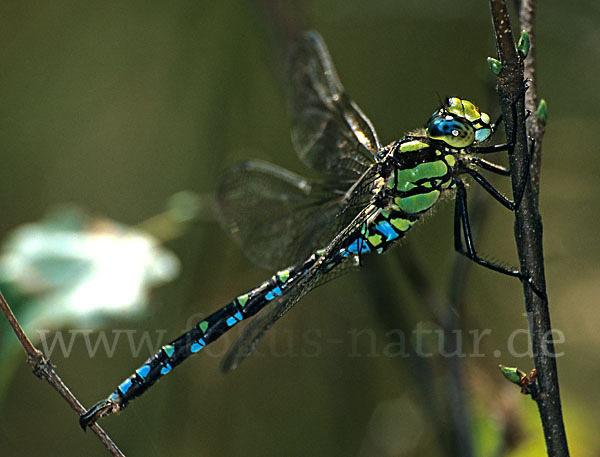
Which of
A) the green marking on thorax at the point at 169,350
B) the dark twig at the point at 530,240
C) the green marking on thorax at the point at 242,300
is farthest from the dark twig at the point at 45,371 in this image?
the dark twig at the point at 530,240

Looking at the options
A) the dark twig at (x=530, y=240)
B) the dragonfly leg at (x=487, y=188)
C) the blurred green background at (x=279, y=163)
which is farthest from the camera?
the blurred green background at (x=279, y=163)

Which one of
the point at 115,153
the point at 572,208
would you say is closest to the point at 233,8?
the point at 115,153

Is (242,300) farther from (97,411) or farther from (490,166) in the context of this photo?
(490,166)

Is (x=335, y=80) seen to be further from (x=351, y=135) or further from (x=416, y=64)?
(x=416, y=64)

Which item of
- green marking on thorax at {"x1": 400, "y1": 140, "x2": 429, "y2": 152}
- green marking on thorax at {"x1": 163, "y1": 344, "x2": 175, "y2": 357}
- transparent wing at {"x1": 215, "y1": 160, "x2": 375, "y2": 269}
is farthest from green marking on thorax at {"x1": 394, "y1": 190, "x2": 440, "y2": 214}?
green marking on thorax at {"x1": 163, "y1": 344, "x2": 175, "y2": 357}

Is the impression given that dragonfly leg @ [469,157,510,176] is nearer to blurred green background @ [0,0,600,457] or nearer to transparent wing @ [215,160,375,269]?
transparent wing @ [215,160,375,269]

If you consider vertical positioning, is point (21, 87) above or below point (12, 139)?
above

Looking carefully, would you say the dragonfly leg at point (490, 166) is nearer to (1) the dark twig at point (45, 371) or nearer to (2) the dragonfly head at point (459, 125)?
(2) the dragonfly head at point (459, 125)
